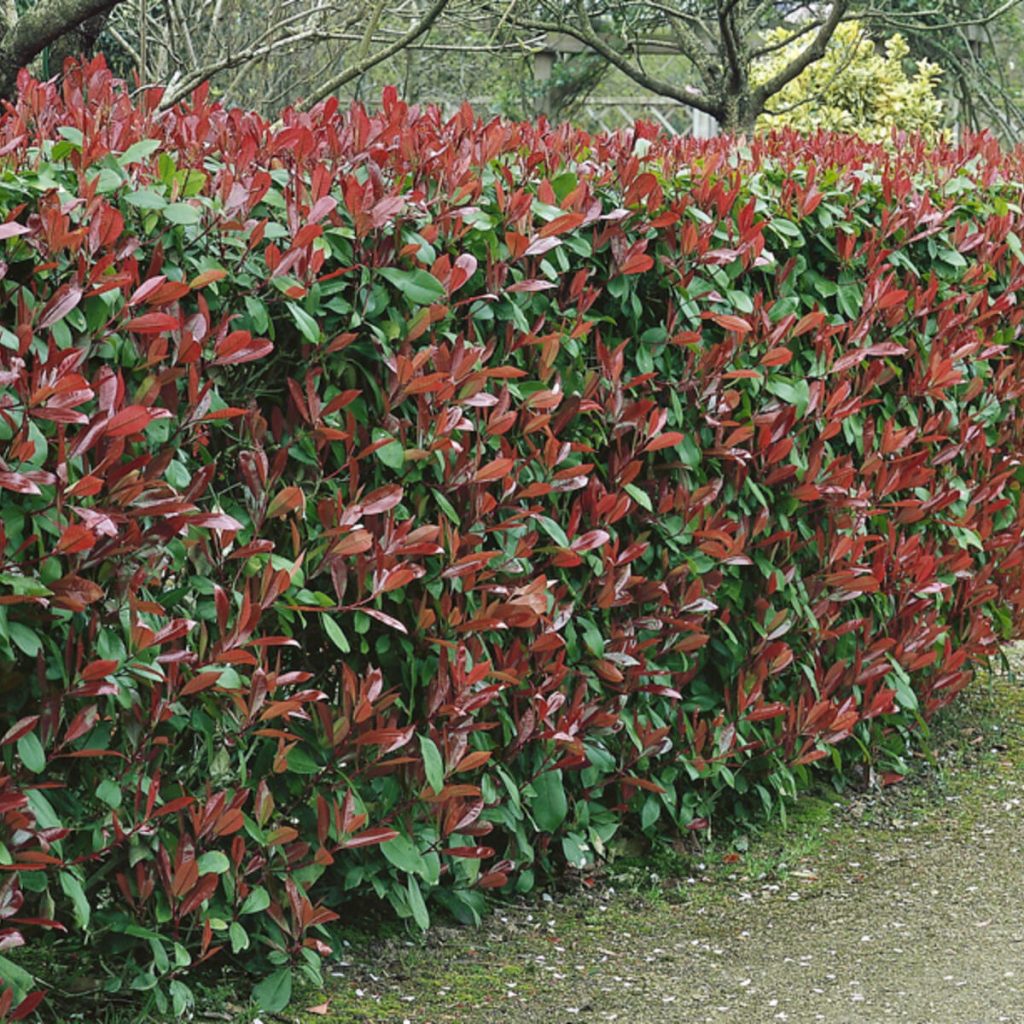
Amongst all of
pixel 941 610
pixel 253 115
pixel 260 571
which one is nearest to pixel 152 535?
pixel 260 571

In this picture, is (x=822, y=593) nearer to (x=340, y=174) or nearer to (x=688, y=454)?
(x=688, y=454)

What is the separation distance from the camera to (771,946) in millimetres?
3885

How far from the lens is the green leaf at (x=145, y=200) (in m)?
2.91

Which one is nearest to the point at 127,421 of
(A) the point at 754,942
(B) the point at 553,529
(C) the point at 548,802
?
(B) the point at 553,529

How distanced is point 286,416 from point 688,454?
50.5 inches

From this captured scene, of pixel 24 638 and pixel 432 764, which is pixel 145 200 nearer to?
pixel 24 638

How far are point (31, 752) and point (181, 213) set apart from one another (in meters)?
1.08

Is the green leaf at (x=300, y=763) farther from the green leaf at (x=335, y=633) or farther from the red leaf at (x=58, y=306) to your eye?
the red leaf at (x=58, y=306)

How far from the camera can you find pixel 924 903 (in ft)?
13.8

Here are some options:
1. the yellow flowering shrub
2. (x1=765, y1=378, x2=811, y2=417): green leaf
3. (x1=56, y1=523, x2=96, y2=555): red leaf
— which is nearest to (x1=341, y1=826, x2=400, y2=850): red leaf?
(x1=56, y1=523, x2=96, y2=555): red leaf

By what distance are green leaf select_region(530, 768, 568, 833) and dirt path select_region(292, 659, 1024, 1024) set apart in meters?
0.28

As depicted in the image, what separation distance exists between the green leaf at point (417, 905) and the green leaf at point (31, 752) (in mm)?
1048

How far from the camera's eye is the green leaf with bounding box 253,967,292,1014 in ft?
10.7

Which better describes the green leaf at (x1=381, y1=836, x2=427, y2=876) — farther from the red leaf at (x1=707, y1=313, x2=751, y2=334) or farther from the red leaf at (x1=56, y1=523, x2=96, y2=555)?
the red leaf at (x1=707, y1=313, x2=751, y2=334)
